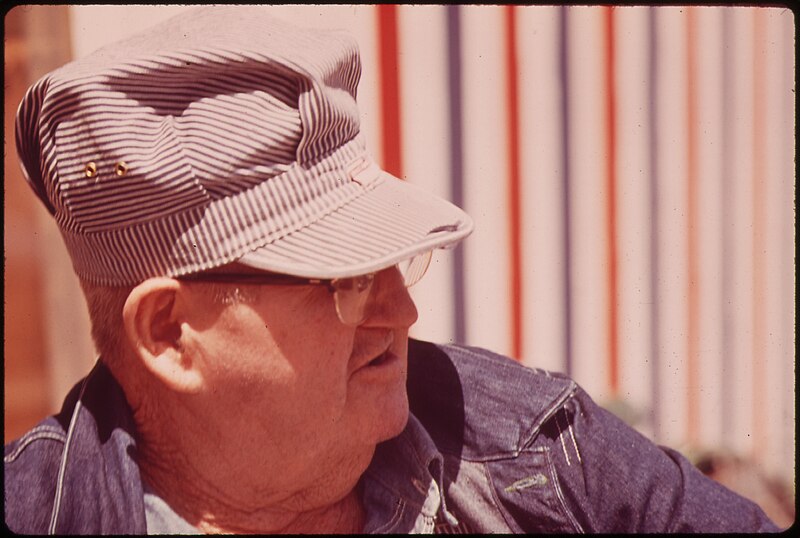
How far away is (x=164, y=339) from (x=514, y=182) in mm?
1300

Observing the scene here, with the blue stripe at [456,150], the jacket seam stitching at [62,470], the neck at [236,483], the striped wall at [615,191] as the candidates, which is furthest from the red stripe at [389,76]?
the jacket seam stitching at [62,470]

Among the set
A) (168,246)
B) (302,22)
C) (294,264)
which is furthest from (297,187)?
(302,22)

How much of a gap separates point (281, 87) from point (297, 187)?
177mm

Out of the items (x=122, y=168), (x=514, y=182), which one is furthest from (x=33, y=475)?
Answer: (x=514, y=182)

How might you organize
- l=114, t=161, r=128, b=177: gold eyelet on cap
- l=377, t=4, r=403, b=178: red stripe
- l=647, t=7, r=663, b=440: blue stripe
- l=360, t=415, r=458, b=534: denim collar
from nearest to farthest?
l=114, t=161, r=128, b=177: gold eyelet on cap
l=360, t=415, r=458, b=534: denim collar
l=377, t=4, r=403, b=178: red stripe
l=647, t=7, r=663, b=440: blue stripe

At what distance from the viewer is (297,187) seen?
5.05ft

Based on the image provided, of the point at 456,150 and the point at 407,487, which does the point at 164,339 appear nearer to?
the point at 407,487

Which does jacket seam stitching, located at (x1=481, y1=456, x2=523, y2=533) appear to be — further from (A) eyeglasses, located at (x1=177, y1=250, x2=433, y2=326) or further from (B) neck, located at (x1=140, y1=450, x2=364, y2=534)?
(A) eyeglasses, located at (x1=177, y1=250, x2=433, y2=326)

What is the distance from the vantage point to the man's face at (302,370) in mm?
1589

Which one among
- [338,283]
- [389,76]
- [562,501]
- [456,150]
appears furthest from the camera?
[456,150]

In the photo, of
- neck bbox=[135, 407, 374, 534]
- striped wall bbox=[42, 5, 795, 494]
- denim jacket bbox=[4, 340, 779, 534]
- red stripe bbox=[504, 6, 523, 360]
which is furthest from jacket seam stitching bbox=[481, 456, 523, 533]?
red stripe bbox=[504, 6, 523, 360]

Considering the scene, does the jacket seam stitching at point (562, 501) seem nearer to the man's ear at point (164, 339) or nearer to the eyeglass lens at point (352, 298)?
the eyeglass lens at point (352, 298)

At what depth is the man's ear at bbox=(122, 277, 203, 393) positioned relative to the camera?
1.59m

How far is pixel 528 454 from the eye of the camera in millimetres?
1897
